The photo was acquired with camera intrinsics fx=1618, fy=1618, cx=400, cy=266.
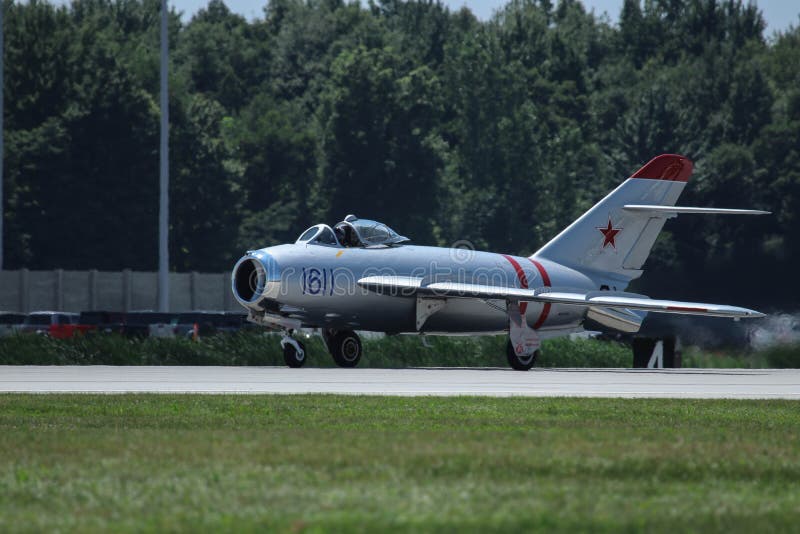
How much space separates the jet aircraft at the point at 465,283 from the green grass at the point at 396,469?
43.7 feet

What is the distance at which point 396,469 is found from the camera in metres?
12.0

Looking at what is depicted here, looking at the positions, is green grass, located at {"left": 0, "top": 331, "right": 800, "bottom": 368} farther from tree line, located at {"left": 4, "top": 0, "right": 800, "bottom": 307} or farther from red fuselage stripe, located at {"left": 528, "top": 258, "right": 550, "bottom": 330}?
tree line, located at {"left": 4, "top": 0, "right": 800, "bottom": 307}

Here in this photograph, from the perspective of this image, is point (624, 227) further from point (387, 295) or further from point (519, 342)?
point (387, 295)

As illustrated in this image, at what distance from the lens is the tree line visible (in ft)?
276

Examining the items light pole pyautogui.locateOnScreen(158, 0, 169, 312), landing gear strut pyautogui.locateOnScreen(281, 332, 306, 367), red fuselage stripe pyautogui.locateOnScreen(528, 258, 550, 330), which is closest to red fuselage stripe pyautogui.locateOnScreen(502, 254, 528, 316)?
red fuselage stripe pyautogui.locateOnScreen(528, 258, 550, 330)

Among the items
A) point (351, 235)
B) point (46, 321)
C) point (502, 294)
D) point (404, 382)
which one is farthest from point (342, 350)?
point (46, 321)

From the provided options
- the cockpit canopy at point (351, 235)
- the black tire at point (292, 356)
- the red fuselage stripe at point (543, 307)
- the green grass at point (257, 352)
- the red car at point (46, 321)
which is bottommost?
the red car at point (46, 321)

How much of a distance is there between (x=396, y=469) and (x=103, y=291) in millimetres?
51310

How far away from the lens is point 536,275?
35.4m

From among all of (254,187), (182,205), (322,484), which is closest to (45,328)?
(182,205)

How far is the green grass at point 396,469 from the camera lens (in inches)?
382

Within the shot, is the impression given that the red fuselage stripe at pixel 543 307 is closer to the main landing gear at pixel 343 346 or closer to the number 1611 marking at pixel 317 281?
the main landing gear at pixel 343 346

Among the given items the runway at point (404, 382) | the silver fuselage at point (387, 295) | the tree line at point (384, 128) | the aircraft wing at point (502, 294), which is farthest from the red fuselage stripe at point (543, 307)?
the tree line at point (384, 128)

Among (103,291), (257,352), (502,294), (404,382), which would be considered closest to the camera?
(404,382)
